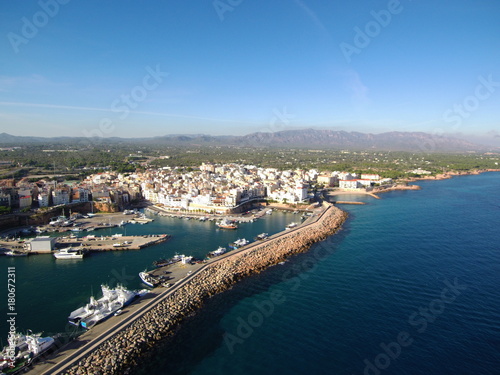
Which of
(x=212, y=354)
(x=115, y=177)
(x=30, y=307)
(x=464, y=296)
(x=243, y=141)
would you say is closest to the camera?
(x=212, y=354)

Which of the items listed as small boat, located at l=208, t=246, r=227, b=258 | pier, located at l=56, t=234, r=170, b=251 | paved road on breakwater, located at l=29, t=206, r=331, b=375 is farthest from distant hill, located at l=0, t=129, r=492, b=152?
paved road on breakwater, located at l=29, t=206, r=331, b=375

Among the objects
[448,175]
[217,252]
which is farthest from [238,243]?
[448,175]

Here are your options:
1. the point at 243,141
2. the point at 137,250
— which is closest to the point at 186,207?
the point at 137,250

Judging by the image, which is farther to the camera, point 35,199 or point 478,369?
point 35,199

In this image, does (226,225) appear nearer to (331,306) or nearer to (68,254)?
(68,254)

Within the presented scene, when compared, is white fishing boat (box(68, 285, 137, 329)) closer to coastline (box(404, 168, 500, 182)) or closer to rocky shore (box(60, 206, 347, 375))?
rocky shore (box(60, 206, 347, 375))

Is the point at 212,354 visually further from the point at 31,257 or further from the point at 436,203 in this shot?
the point at 436,203
